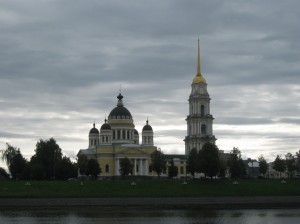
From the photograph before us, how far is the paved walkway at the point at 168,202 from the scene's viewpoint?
7056cm

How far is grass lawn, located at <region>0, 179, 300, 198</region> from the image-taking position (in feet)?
250

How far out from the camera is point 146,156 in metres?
124

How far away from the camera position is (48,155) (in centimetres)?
10969

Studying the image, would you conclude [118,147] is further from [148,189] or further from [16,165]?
[148,189]

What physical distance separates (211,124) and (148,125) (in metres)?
12.6

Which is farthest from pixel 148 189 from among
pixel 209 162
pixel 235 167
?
pixel 235 167

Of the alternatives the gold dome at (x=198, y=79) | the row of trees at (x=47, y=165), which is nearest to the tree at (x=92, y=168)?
the row of trees at (x=47, y=165)

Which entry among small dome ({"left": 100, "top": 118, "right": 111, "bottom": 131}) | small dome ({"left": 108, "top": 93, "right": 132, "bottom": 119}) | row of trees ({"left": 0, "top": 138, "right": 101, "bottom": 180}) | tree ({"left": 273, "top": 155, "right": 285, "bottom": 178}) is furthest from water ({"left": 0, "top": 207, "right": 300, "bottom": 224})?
small dome ({"left": 108, "top": 93, "right": 132, "bottom": 119})

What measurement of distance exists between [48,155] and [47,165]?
1816mm

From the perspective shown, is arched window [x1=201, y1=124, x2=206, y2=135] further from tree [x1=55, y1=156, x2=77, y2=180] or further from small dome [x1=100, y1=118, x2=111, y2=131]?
tree [x1=55, y1=156, x2=77, y2=180]

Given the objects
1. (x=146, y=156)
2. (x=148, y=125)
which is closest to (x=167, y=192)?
(x=146, y=156)

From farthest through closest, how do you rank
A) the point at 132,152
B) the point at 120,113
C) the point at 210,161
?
the point at 120,113, the point at 132,152, the point at 210,161

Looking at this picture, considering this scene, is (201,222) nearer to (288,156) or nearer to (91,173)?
Answer: (91,173)

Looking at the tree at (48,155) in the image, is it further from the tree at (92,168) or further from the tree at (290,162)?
the tree at (290,162)
